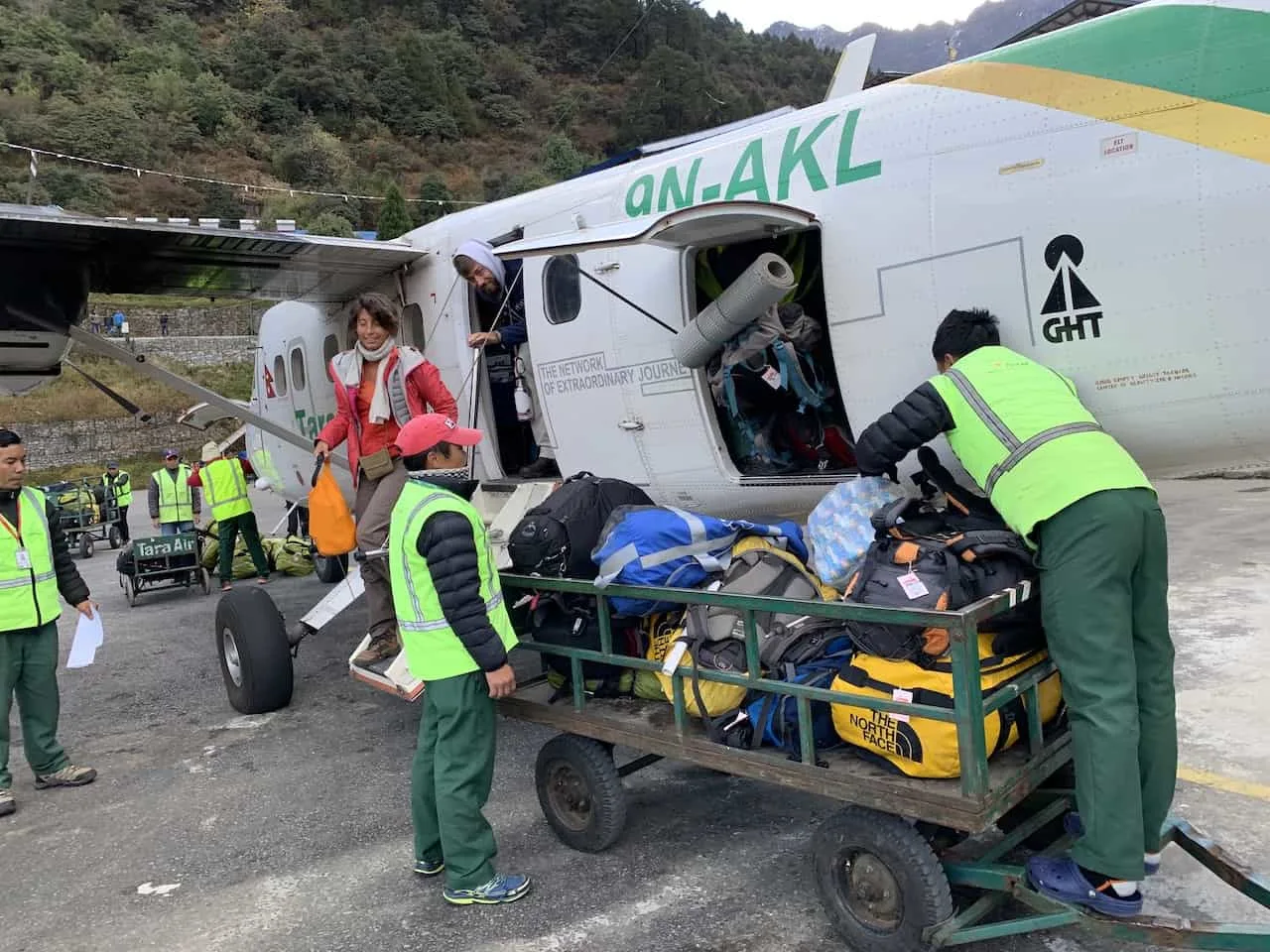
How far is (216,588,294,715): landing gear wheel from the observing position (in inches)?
248

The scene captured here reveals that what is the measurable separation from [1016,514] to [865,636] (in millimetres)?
674

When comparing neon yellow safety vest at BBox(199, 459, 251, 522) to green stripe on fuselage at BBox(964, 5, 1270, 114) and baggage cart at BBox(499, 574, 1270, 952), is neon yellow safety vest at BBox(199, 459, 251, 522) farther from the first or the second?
green stripe on fuselage at BBox(964, 5, 1270, 114)

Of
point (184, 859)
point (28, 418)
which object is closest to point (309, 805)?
point (184, 859)

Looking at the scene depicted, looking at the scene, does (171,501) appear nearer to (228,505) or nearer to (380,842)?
(228,505)

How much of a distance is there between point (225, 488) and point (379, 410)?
23.3 feet

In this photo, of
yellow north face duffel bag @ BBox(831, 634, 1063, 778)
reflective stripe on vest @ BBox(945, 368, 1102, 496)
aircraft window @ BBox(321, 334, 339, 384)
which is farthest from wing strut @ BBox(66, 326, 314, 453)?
reflective stripe on vest @ BBox(945, 368, 1102, 496)

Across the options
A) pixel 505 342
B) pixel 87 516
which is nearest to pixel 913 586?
pixel 505 342

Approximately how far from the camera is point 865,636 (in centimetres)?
317

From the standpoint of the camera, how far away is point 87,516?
1909 centimetres

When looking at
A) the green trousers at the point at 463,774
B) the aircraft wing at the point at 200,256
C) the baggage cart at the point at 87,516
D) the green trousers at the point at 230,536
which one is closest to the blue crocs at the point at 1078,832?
the green trousers at the point at 463,774

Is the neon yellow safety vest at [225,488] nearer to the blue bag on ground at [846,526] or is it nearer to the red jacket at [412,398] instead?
the red jacket at [412,398]

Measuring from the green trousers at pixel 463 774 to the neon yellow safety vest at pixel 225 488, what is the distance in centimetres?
886

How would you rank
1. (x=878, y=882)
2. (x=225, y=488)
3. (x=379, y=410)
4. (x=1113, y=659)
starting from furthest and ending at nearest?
(x=225, y=488) → (x=379, y=410) → (x=878, y=882) → (x=1113, y=659)

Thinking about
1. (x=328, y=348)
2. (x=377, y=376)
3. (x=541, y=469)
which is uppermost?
(x=328, y=348)
